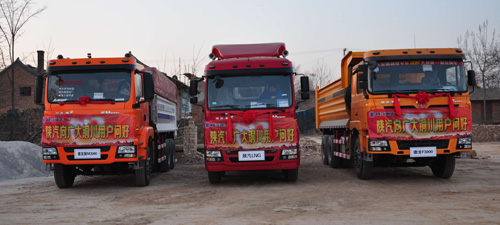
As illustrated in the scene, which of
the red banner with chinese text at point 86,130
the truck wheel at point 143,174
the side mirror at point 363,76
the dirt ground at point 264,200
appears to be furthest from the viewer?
the truck wheel at point 143,174

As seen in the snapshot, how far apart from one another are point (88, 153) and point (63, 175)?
44.2 inches

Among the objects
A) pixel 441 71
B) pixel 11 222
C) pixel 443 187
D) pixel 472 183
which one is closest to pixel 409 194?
pixel 443 187

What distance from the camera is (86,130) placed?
34.4 feet

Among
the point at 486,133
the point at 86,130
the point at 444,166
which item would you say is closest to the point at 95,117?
the point at 86,130

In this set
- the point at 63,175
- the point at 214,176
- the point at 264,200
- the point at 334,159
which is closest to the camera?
the point at 264,200

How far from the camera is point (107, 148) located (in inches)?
413

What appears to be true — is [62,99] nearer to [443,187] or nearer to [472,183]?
[443,187]

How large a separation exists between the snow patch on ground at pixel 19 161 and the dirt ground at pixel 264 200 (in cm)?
138

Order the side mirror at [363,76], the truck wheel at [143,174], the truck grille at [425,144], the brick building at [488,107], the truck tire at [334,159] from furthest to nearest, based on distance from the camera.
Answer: the brick building at [488,107]
the truck tire at [334,159]
the truck wheel at [143,174]
the side mirror at [363,76]
the truck grille at [425,144]

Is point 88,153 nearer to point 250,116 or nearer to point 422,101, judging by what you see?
point 250,116

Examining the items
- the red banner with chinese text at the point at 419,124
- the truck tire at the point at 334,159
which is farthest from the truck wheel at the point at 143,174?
the truck tire at the point at 334,159

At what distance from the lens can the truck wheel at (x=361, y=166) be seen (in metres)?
11.4

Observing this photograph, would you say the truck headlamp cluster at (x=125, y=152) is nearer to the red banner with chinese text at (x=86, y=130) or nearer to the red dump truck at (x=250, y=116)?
the red banner with chinese text at (x=86, y=130)

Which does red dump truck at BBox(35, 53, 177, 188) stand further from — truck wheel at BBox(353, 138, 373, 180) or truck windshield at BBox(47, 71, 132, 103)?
truck wheel at BBox(353, 138, 373, 180)
